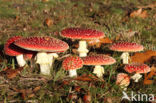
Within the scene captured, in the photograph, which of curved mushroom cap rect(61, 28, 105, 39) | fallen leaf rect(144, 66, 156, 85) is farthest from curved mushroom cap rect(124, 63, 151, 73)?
curved mushroom cap rect(61, 28, 105, 39)

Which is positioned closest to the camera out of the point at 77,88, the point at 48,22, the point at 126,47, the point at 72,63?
the point at 77,88

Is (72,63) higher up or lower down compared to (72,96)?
higher up

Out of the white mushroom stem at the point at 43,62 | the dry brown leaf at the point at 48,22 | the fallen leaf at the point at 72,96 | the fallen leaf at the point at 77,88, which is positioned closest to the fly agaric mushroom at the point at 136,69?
the fallen leaf at the point at 77,88

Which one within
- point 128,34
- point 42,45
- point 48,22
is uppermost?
point 48,22

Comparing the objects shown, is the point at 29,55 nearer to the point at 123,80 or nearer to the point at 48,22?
the point at 123,80

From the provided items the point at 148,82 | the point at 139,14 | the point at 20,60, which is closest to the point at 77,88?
the point at 148,82
